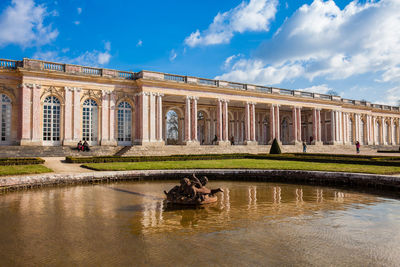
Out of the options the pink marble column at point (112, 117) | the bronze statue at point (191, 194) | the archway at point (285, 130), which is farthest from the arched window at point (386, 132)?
the bronze statue at point (191, 194)

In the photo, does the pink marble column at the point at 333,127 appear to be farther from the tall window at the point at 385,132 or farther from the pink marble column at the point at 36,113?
the pink marble column at the point at 36,113

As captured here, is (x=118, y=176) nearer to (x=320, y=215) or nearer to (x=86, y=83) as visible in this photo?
(x=320, y=215)

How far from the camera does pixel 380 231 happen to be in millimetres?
5285

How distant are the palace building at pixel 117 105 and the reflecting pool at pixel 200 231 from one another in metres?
18.6

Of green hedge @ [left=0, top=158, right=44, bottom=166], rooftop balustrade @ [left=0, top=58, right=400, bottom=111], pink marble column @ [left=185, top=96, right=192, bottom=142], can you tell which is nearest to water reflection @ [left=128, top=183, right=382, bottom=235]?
green hedge @ [left=0, top=158, right=44, bottom=166]

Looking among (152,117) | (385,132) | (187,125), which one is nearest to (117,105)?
(152,117)

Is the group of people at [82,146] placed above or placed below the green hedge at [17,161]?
above

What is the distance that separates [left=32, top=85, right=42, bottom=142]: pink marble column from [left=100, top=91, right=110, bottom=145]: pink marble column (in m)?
5.49

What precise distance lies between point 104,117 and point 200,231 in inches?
972

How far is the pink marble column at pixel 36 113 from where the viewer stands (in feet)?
79.9

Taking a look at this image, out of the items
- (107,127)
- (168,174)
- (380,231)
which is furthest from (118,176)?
(107,127)

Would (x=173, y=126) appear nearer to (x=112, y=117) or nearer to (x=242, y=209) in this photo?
(x=112, y=117)

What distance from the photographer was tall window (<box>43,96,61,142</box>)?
2533 cm

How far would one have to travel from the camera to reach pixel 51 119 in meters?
25.6
